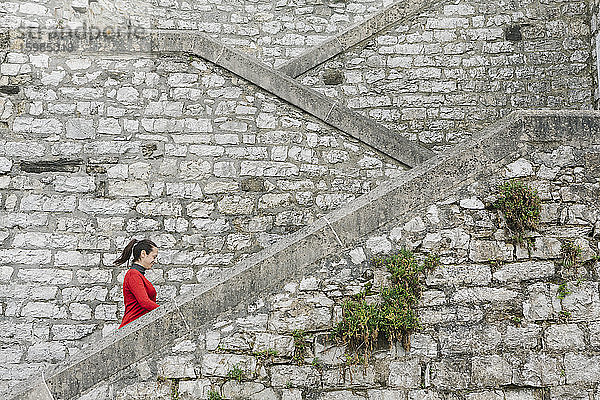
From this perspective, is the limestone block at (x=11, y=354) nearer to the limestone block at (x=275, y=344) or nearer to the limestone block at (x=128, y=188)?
the limestone block at (x=128, y=188)

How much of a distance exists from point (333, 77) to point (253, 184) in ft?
6.38

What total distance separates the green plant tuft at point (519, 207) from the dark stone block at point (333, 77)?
367cm

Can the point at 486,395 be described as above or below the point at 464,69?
below

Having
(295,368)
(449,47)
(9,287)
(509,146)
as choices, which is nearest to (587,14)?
(449,47)

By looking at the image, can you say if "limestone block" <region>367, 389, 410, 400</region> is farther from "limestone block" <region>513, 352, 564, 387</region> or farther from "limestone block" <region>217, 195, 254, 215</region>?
"limestone block" <region>217, 195, 254, 215</region>

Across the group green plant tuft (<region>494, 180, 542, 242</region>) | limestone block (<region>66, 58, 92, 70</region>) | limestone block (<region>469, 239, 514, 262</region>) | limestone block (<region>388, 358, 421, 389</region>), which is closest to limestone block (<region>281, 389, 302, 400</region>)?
limestone block (<region>388, 358, 421, 389</region>)

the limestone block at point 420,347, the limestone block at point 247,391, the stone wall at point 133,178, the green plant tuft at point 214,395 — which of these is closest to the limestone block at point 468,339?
the limestone block at point 420,347

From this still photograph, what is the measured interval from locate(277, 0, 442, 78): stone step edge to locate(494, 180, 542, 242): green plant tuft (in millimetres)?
3784

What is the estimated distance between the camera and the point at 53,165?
240 inches

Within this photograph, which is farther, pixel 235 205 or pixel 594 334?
pixel 235 205

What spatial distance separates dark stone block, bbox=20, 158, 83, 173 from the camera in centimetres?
607

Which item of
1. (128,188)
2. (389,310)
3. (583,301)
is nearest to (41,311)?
(128,188)

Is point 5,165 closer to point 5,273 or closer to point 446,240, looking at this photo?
point 5,273

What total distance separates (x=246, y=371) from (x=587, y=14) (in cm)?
561
